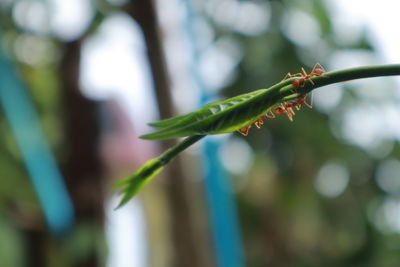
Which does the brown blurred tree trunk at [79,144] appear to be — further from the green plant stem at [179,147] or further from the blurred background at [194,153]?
the green plant stem at [179,147]

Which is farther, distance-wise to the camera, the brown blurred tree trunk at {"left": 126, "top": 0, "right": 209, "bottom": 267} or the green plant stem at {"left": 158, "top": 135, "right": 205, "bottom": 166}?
the brown blurred tree trunk at {"left": 126, "top": 0, "right": 209, "bottom": 267}

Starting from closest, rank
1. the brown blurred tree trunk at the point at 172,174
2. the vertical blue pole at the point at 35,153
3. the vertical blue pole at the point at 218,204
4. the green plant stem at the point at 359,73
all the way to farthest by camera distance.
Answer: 1. the green plant stem at the point at 359,73
2. the brown blurred tree trunk at the point at 172,174
3. the vertical blue pole at the point at 218,204
4. the vertical blue pole at the point at 35,153

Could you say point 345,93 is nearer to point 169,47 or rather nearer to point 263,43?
point 263,43

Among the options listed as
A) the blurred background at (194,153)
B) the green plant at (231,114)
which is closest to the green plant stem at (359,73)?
the green plant at (231,114)

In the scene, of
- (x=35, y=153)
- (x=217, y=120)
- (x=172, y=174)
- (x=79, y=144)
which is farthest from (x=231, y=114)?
(x=79, y=144)

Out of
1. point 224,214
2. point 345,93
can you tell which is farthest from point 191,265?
point 345,93

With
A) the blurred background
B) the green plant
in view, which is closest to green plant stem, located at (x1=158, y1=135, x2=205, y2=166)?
the green plant

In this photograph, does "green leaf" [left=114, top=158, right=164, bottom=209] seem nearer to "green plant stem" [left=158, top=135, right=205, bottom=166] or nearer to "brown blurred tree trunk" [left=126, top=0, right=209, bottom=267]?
"green plant stem" [left=158, top=135, right=205, bottom=166]
